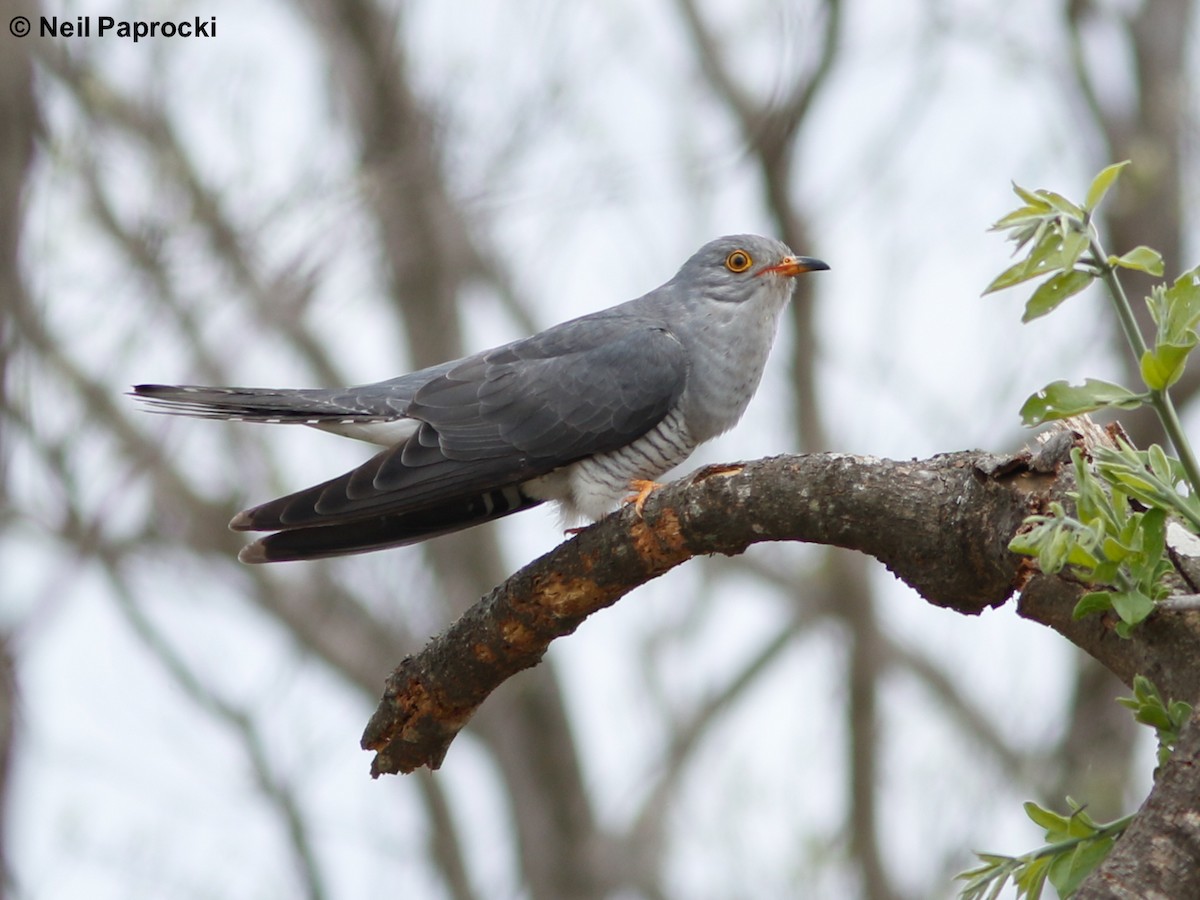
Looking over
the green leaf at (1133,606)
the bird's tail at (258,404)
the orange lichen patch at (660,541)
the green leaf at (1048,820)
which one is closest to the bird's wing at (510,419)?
the bird's tail at (258,404)

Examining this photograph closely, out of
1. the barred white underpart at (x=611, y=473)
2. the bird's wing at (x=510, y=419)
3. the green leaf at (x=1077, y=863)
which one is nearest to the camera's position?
the green leaf at (x=1077, y=863)

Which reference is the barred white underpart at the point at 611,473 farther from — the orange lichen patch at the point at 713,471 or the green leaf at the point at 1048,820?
the green leaf at the point at 1048,820

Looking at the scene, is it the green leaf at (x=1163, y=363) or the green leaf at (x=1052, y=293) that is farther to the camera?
the green leaf at (x=1052, y=293)

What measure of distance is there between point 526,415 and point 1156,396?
2.56 meters

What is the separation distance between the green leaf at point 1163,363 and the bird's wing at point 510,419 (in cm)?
238

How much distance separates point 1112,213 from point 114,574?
683cm

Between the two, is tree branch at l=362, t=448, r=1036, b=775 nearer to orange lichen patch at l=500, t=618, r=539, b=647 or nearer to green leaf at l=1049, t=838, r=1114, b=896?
orange lichen patch at l=500, t=618, r=539, b=647

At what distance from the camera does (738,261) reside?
4840mm

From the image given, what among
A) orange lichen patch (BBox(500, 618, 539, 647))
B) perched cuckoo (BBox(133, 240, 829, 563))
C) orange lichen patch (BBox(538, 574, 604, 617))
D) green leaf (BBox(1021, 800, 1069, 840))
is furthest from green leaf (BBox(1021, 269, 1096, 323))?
perched cuckoo (BBox(133, 240, 829, 563))

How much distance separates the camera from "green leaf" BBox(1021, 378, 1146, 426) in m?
1.92

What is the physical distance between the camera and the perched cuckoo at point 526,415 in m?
3.87

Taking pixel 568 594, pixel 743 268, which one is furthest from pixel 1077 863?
pixel 743 268

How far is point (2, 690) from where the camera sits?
667 centimetres

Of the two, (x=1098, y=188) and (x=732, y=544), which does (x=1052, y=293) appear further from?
(x=732, y=544)
